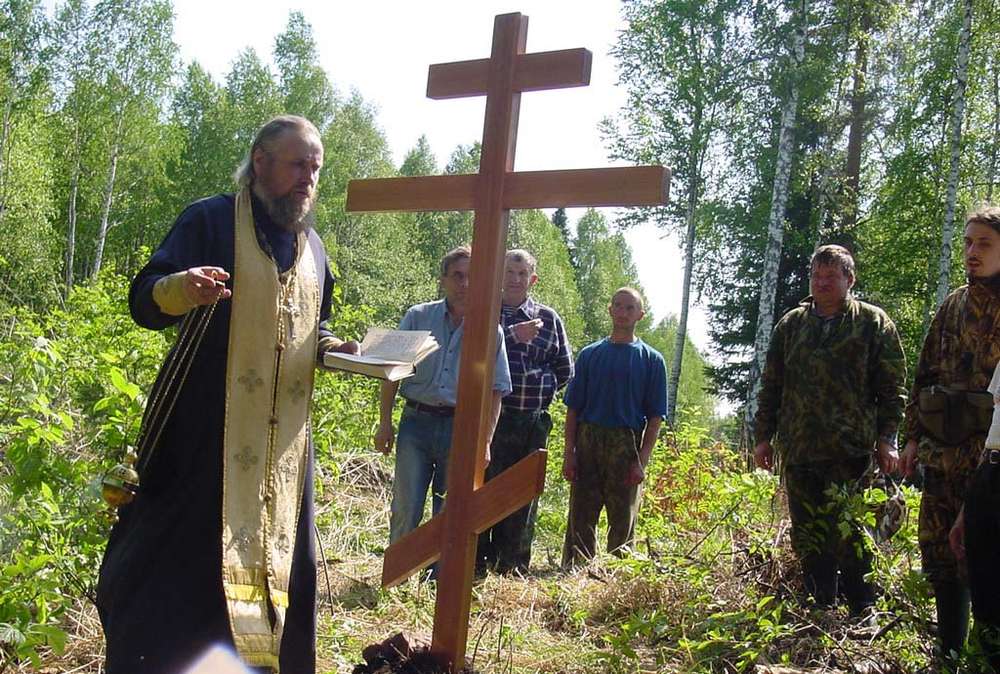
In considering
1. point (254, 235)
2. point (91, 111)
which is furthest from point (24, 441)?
point (91, 111)

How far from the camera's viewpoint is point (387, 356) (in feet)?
10.1

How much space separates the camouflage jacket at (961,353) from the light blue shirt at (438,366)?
2096mm

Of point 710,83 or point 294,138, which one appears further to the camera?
point 710,83

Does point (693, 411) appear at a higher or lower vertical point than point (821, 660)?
higher

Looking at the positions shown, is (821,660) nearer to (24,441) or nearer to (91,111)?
(24,441)


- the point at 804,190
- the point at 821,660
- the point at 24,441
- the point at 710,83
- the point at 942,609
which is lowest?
the point at 821,660

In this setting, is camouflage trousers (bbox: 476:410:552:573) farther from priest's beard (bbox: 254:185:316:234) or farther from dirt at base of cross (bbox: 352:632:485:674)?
priest's beard (bbox: 254:185:316:234)

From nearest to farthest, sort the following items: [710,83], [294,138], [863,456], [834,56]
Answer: [294,138] < [863,456] < [834,56] < [710,83]

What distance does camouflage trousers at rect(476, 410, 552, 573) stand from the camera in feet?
20.1

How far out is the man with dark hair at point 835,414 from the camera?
474cm

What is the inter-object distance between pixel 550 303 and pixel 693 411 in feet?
73.2

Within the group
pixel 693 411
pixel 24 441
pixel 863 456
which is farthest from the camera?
pixel 693 411

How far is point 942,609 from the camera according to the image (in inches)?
151

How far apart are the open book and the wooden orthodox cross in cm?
43
